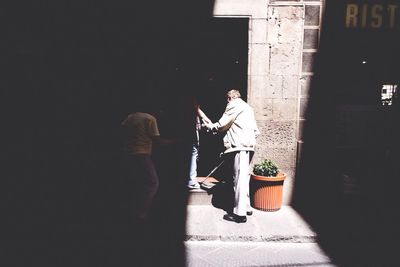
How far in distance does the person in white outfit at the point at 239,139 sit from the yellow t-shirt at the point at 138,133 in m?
1.02

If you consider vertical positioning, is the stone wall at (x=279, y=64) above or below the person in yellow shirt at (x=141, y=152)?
above

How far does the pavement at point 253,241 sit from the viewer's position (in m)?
A: 4.80

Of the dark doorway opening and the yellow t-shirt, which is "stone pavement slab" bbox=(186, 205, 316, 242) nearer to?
the yellow t-shirt

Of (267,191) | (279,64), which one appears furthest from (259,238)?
(279,64)

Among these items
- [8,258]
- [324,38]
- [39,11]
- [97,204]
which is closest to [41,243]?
[8,258]

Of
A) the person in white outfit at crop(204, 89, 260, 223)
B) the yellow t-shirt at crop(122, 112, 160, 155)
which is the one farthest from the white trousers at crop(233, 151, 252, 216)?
the yellow t-shirt at crop(122, 112, 160, 155)

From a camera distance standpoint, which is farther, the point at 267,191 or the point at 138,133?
the point at 267,191

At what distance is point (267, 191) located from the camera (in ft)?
20.7

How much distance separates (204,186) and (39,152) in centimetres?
325

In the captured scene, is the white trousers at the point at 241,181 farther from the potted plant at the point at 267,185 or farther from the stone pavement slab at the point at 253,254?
the stone pavement slab at the point at 253,254

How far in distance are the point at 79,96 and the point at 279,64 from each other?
379cm

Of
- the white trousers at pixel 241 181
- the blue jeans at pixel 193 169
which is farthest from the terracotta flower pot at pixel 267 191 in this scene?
the blue jeans at pixel 193 169

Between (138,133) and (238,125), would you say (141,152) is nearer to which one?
(138,133)

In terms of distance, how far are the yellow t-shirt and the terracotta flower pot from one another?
207 cm
